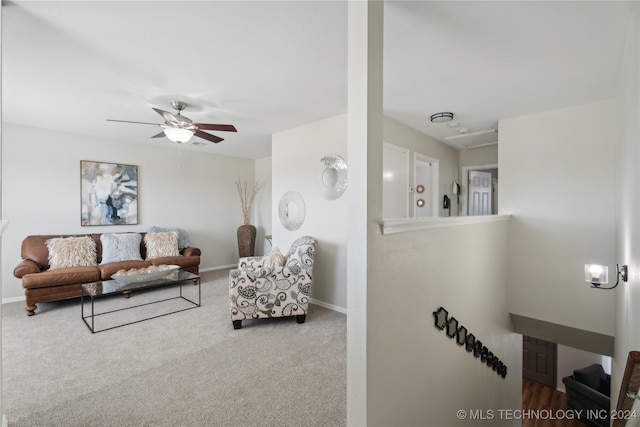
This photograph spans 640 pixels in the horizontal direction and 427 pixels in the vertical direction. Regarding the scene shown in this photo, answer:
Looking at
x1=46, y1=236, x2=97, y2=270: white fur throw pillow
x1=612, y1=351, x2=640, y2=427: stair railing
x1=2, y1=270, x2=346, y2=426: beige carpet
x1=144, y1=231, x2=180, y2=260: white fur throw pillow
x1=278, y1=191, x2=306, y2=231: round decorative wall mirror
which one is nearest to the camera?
x1=612, y1=351, x2=640, y2=427: stair railing

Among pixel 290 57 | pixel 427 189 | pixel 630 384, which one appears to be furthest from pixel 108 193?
pixel 630 384

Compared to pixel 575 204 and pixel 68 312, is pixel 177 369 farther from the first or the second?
pixel 575 204

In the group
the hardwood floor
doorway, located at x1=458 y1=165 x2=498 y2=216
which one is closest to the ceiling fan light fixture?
doorway, located at x1=458 y1=165 x2=498 y2=216

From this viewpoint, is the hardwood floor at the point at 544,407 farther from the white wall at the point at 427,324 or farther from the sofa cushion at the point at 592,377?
the white wall at the point at 427,324

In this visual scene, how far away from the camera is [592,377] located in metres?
5.09

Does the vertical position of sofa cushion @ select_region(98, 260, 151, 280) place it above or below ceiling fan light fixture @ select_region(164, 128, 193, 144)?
below

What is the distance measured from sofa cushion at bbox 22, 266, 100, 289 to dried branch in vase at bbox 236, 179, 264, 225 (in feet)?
9.48

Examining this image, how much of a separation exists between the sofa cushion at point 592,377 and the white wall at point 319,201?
189 inches

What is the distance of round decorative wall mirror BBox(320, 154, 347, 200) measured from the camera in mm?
3789

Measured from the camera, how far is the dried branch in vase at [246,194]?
6433mm

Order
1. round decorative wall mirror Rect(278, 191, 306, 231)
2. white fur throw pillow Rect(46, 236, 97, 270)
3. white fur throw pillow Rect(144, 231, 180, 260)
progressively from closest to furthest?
white fur throw pillow Rect(46, 236, 97, 270) → round decorative wall mirror Rect(278, 191, 306, 231) → white fur throw pillow Rect(144, 231, 180, 260)

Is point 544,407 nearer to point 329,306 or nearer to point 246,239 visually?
point 329,306

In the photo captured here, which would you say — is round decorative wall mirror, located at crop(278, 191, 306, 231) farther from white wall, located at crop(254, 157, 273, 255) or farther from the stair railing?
the stair railing

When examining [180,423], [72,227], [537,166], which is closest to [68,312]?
[72,227]
